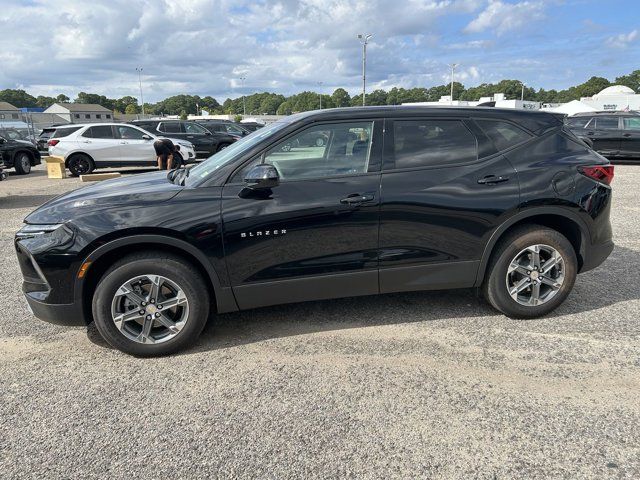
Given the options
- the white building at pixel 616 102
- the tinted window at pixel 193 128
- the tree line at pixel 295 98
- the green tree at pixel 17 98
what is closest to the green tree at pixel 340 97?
the tree line at pixel 295 98

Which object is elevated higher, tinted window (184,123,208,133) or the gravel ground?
tinted window (184,123,208,133)

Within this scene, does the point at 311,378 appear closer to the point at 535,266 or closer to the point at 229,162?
the point at 229,162

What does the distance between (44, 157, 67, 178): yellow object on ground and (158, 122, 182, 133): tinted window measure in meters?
4.62

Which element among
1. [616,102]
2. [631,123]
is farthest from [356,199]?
[616,102]

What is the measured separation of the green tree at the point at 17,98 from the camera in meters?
120

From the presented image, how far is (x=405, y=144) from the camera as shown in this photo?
3729 millimetres

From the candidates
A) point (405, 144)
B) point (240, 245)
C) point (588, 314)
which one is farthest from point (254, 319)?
point (588, 314)

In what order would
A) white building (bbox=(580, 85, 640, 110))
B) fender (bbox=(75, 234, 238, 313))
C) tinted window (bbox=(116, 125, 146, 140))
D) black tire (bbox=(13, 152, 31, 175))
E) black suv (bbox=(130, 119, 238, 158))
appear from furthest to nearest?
white building (bbox=(580, 85, 640, 110)), black suv (bbox=(130, 119, 238, 158)), black tire (bbox=(13, 152, 31, 175)), tinted window (bbox=(116, 125, 146, 140)), fender (bbox=(75, 234, 238, 313))

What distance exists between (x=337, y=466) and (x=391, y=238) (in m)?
1.76

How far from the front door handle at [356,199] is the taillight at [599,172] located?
1.86m

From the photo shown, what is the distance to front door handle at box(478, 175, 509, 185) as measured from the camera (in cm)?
374

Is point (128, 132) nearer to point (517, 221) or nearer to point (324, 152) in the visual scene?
point (324, 152)

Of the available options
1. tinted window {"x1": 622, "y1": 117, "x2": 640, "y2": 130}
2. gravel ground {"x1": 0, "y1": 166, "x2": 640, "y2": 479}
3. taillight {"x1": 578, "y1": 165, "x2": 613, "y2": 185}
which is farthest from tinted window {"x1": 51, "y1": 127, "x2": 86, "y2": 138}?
tinted window {"x1": 622, "y1": 117, "x2": 640, "y2": 130}

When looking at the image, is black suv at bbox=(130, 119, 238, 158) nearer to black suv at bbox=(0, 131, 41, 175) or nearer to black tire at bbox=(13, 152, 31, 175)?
black suv at bbox=(0, 131, 41, 175)
